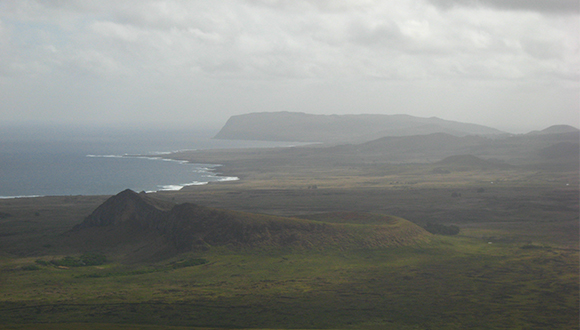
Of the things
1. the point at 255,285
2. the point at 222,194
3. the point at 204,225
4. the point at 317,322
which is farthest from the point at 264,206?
the point at 317,322

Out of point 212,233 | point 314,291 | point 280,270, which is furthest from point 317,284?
point 212,233

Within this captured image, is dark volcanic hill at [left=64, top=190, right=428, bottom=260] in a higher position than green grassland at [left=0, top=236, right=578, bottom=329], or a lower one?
higher

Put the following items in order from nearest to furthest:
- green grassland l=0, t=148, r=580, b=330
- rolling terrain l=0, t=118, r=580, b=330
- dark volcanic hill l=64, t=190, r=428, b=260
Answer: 1. green grassland l=0, t=148, r=580, b=330
2. rolling terrain l=0, t=118, r=580, b=330
3. dark volcanic hill l=64, t=190, r=428, b=260

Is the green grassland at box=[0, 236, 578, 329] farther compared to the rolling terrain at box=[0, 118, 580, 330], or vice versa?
the rolling terrain at box=[0, 118, 580, 330]

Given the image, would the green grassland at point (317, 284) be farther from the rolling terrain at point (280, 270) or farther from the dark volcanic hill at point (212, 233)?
the dark volcanic hill at point (212, 233)

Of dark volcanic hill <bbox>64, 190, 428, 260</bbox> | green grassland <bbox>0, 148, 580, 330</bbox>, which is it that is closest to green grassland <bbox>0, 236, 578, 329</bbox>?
green grassland <bbox>0, 148, 580, 330</bbox>

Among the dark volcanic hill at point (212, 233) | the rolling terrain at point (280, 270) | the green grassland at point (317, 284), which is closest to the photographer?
the green grassland at point (317, 284)

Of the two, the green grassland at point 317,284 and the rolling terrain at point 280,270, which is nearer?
the green grassland at point 317,284

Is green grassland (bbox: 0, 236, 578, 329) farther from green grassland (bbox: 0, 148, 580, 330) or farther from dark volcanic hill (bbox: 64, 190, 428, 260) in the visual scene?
dark volcanic hill (bbox: 64, 190, 428, 260)

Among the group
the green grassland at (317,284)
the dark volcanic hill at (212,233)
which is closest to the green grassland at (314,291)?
the green grassland at (317,284)

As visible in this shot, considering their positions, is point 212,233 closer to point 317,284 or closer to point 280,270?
point 280,270
